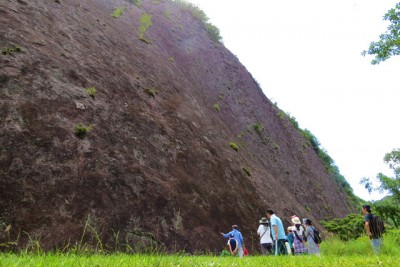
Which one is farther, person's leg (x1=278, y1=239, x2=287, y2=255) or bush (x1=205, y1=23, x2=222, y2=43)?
bush (x1=205, y1=23, x2=222, y2=43)

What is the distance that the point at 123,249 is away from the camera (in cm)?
905

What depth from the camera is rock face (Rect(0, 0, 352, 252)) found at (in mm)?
8773

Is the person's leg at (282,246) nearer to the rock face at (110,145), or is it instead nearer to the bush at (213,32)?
the rock face at (110,145)

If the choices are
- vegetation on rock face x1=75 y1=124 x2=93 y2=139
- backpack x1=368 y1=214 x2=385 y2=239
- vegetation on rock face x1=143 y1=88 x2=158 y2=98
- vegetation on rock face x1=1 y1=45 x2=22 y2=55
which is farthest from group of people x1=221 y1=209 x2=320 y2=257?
vegetation on rock face x1=1 y1=45 x2=22 y2=55

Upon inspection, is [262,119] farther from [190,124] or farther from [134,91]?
[134,91]

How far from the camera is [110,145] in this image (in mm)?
11820

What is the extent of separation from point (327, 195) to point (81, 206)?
3046 cm

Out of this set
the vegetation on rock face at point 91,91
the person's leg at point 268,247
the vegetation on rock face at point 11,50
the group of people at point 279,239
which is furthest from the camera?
the vegetation on rock face at point 91,91

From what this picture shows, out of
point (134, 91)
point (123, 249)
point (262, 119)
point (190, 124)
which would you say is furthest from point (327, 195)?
point (123, 249)

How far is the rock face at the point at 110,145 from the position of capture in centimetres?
877

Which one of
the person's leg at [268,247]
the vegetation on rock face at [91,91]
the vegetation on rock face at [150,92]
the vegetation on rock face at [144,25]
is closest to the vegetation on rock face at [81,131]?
the vegetation on rock face at [91,91]

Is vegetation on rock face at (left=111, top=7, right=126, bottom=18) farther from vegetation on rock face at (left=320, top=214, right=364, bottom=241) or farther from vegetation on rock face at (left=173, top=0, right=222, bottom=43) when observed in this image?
vegetation on rock face at (left=320, top=214, right=364, bottom=241)

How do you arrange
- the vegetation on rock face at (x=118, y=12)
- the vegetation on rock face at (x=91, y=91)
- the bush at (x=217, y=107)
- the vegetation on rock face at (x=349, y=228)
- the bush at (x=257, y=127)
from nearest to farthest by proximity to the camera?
the vegetation on rock face at (x=91, y=91), the vegetation on rock face at (x=349, y=228), the vegetation on rock face at (x=118, y=12), the bush at (x=217, y=107), the bush at (x=257, y=127)

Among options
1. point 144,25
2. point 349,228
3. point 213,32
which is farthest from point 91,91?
point 213,32
